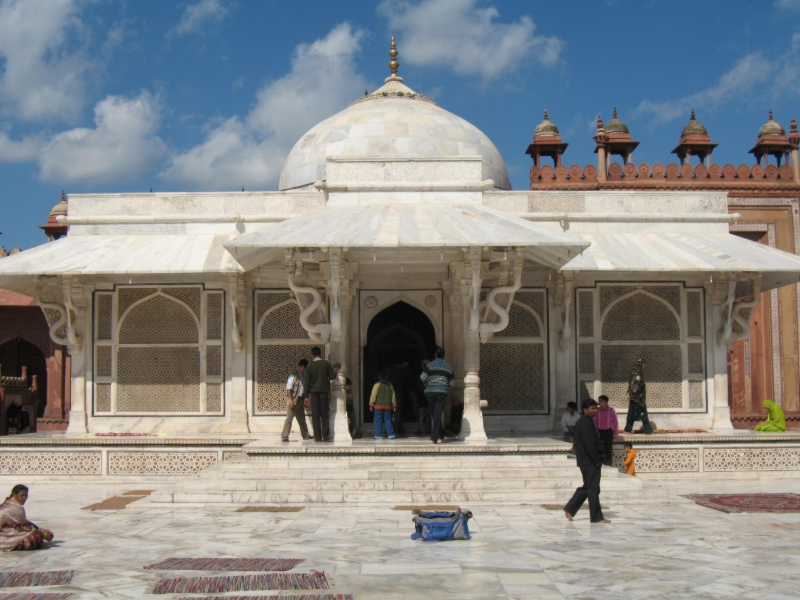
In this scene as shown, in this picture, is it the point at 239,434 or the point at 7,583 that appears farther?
the point at 239,434

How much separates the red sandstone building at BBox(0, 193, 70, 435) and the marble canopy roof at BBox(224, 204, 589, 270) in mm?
10949

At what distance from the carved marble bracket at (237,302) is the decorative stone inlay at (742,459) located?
674cm

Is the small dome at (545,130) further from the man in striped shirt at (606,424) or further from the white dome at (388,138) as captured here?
the man in striped shirt at (606,424)

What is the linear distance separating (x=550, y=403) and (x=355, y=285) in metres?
3.37

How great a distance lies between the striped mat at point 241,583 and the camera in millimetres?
5801

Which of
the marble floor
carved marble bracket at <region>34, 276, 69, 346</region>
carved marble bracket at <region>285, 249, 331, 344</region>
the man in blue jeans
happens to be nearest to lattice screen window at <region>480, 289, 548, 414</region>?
the man in blue jeans

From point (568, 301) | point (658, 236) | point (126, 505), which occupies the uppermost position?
point (658, 236)

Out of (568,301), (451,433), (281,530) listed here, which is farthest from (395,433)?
(281,530)

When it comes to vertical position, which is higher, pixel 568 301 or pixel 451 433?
pixel 568 301

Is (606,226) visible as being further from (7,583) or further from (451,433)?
(7,583)

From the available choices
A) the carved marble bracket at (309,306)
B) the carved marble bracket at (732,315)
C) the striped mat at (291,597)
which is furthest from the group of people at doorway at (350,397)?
the striped mat at (291,597)

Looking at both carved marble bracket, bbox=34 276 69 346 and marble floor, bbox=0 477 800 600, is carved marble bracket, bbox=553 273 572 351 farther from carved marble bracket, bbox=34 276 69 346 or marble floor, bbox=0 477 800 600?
carved marble bracket, bbox=34 276 69 346

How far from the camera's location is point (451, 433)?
13.3 metres

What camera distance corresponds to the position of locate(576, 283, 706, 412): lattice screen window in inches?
563
